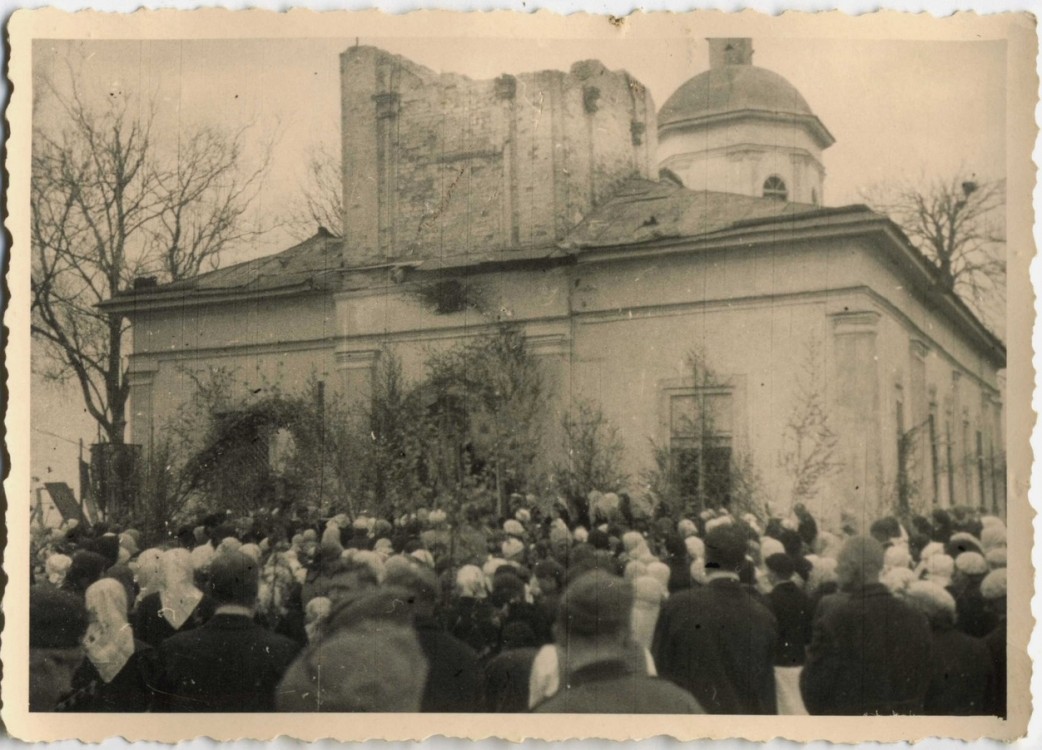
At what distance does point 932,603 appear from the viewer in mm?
5910

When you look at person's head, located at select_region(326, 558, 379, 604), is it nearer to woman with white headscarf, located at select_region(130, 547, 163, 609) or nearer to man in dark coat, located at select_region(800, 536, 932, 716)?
woman with white headscarf, located at select_region(130, 547, 163, 609)

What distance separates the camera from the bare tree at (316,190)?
630 cm

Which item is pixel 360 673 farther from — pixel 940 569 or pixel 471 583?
pixel 940 569

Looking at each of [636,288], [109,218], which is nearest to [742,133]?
[636,288]

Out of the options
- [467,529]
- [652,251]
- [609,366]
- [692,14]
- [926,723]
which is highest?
[692,14]

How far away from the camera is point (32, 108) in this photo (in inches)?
246

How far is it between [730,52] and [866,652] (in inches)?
122

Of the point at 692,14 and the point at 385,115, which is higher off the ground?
the point at 692,14

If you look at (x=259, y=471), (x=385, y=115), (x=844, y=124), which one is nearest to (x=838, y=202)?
(x=844, y=124)

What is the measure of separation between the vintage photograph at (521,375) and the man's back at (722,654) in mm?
15

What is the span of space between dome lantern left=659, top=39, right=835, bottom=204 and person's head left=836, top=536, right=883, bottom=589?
179cm

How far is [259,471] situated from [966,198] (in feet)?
12.8

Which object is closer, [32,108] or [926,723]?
[926,723]

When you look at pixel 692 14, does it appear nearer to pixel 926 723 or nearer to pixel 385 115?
pixel 385 115
